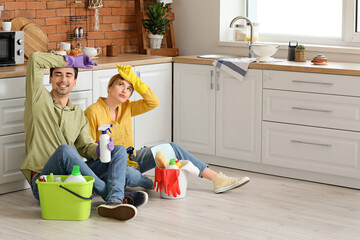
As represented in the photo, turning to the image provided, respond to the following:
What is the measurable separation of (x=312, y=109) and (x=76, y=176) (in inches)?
64.7

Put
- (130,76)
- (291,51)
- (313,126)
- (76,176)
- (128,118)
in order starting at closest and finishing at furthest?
(76,176) → (130,76) → (128,118) → (313,126) → (291,51)

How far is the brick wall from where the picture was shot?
14.4 feet

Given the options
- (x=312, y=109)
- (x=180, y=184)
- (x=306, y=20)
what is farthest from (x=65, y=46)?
(x=306, y=20)

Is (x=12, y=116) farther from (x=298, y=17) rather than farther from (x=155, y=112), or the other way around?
(x=298, y=17)

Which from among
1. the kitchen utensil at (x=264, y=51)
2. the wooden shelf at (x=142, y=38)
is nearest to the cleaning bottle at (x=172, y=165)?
the kitchen utensil at (x=264, y=51)

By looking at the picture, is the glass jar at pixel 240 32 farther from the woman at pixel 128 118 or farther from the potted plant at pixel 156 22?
the woman at pixel 128 118

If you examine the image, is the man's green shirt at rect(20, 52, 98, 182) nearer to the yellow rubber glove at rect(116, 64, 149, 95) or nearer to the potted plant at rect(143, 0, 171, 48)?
the yellow rubber glove at rect(116, 64, 149, 95)

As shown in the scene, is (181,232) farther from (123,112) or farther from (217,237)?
(123,112)

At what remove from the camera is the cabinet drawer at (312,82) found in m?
3.95

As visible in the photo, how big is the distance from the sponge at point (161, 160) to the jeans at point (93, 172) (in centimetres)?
26

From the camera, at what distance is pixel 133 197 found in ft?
11.8

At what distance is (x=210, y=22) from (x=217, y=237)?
2400 millimetres

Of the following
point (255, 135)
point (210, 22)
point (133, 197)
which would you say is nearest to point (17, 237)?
point (133, 197)

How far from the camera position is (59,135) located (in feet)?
11.8
